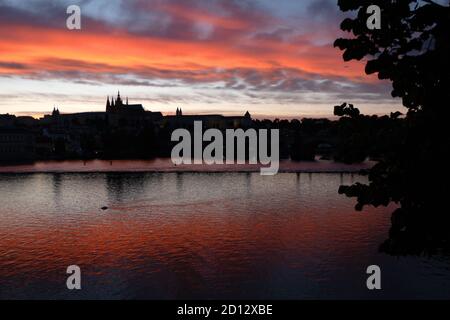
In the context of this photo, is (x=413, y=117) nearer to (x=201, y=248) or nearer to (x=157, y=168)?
(x=201, y=248)

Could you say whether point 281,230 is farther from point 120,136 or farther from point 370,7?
point 120,136

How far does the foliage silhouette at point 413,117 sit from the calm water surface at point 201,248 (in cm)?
1373

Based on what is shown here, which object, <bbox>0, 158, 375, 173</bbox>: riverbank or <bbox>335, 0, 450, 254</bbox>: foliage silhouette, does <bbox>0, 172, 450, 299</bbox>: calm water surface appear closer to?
<bbox>335, 0, 450, 254</bbox>: foliage silhouette

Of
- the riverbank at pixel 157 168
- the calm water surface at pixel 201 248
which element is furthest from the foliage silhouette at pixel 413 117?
the riverbank at pixel 157 168

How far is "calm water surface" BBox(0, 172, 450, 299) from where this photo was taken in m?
24.6

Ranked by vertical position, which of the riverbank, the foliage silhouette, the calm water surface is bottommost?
the calm water surface

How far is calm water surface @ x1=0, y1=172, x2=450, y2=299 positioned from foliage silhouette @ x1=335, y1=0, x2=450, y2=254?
45.0ft

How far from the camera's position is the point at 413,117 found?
885 centimetres

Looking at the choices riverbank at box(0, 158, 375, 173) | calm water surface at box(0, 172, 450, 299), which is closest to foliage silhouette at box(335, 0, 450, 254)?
calm water surface at box(0, 172, 450, 299)

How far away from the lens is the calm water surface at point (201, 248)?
24.6m

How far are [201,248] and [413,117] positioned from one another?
25.7m

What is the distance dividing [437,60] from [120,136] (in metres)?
176
